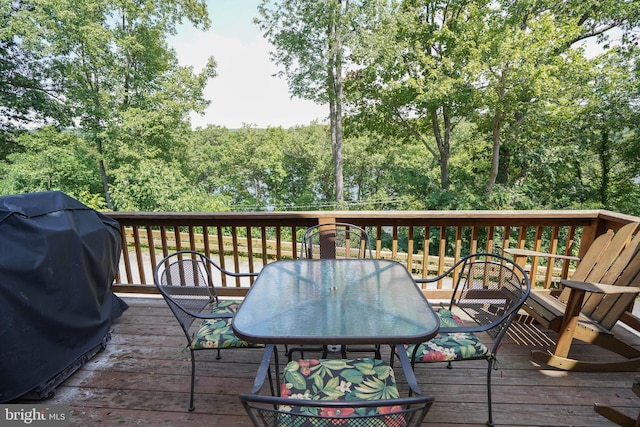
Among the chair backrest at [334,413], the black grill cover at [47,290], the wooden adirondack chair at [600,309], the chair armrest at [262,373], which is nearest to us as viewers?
the chair backrest at [334,413]

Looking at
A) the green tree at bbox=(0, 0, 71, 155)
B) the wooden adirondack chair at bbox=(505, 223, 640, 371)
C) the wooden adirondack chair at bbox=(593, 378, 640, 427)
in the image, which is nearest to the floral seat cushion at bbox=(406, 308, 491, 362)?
the wooden adirondack chair at bbox=(593, 378, 640, 427)

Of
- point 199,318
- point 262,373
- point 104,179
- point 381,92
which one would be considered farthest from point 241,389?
point 104,179

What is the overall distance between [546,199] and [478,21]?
5.82 metres

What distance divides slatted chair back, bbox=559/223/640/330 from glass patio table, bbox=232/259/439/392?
1397mm

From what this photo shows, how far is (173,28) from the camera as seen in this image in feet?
39.0

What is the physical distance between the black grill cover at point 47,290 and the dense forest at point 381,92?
907cm

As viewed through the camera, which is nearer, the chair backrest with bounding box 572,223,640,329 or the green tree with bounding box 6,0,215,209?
the chair backrest with bounding box 572,223,640,329

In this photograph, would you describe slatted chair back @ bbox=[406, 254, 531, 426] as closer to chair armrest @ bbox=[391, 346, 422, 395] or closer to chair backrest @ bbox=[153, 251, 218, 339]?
chair armrest @ bbox=[391, 346, 422, 395]

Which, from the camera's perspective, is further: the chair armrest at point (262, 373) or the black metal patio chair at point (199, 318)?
the black metal patio chair at point (199, 318)

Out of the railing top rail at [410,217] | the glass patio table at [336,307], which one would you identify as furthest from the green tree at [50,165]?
the glass patio table at [336,307]

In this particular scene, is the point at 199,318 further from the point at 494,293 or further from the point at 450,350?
the point at 494,293

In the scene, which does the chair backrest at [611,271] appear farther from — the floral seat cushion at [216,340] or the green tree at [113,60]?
the green tree at [113,60]

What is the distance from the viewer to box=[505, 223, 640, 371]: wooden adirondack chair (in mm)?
1939

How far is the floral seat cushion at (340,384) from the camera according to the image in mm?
1231
